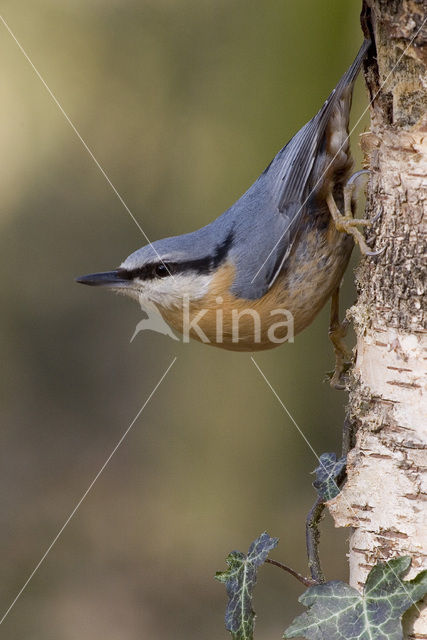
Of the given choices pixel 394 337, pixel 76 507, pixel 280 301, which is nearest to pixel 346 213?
pixel 280 301

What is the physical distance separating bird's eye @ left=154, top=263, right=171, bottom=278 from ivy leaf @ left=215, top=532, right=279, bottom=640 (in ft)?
3.47

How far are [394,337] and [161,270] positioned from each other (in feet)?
3.47

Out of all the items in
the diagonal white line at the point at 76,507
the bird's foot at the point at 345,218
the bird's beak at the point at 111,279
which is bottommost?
the diagonal white line at the point at 76,507

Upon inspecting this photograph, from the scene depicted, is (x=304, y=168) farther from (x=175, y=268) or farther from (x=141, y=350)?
(x=141, y=350)

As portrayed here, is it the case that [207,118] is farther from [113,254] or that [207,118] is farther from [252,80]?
[113,254]

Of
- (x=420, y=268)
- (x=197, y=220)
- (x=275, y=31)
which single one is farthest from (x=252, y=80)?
(x=420, y=268)

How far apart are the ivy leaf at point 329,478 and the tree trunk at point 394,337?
0.13m

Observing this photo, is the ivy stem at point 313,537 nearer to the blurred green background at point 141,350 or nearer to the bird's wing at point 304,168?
the bird's wing at point 304,168

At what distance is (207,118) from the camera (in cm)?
392

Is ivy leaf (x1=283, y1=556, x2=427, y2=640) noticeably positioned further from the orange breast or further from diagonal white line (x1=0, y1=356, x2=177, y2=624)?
diagonal white line (x1=0, y1=356, x2=177, y2=624)

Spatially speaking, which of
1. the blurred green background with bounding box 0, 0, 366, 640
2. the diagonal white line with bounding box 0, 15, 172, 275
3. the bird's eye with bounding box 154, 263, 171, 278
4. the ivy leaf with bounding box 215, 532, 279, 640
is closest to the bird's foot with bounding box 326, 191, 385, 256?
the bird's eye with bounding box 154, 263, 171, 278

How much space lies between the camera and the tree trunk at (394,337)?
5.50 ft

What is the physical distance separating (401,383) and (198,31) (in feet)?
8.79

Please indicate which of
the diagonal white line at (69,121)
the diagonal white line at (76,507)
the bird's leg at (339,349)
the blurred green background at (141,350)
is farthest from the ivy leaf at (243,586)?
the diagonal white line at (76,507)
